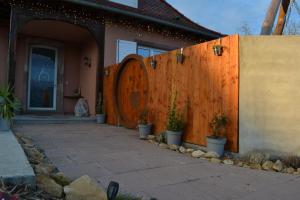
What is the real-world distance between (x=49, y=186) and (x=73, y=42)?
29.3 feet

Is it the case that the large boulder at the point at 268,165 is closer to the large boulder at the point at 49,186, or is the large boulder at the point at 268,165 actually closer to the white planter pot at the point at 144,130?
the white planter pot at the point at 144,130

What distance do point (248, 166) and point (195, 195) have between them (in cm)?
150

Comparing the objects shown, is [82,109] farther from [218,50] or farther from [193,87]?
[218,50]

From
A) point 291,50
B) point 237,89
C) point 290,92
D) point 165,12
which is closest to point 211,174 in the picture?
point 237,89

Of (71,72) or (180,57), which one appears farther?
(71,72)

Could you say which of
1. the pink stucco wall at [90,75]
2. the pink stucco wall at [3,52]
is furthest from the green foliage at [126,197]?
the pink stucco wall at [3,52]

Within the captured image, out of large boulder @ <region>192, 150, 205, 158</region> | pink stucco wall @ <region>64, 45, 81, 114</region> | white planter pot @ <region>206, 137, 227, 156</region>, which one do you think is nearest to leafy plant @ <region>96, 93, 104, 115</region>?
pink stucco wall @ <region>64, 45, 81, 114</region>

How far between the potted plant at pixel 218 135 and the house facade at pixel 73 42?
5169mm

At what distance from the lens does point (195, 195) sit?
2.73 m

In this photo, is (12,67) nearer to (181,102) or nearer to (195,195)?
(181,102)

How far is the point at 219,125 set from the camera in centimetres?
432

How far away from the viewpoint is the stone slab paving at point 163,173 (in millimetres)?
2820

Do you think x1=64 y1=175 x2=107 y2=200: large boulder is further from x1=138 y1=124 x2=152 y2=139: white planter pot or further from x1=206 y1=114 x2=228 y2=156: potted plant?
x1=138 y1=124 x2=152 y2=139: white planter pot

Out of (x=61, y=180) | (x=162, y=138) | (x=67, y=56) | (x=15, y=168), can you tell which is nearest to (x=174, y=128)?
(x=162, y=138)
